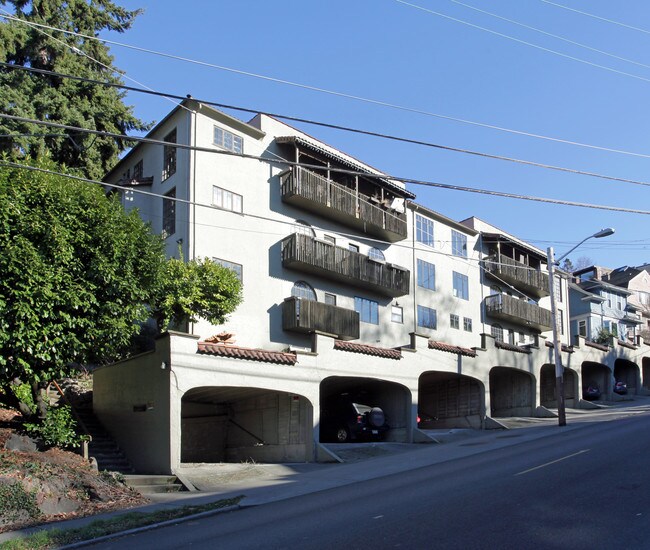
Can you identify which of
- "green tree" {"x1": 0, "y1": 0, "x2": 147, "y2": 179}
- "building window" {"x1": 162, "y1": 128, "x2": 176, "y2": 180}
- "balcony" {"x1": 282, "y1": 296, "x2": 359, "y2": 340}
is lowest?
"balcony" {"x1": 282, "y1": 296, "x2": 359, "y2": 340}

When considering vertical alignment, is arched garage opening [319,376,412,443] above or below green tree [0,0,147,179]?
below

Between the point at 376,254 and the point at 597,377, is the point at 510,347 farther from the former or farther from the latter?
the point at 597,377

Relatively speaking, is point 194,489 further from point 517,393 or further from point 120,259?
point 517,393

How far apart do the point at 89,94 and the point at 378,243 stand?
17.4m

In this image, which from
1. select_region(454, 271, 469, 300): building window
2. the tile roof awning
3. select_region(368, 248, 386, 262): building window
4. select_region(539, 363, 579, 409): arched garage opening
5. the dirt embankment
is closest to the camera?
the dirt embankment

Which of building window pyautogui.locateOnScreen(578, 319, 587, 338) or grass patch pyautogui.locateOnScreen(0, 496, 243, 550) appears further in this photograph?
building window pyautogui.locateOnScreen(578, 319, 587, 338)

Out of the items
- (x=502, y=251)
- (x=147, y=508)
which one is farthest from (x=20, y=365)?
(x=502, y=251)

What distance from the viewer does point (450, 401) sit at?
31797 millimetres

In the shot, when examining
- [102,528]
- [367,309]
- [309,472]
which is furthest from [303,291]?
[102,528]

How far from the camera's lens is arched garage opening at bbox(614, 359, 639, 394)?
47.9 meters

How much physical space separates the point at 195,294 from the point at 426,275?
57.0 ft

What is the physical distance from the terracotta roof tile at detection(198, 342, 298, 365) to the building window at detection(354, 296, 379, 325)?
10.4 meters

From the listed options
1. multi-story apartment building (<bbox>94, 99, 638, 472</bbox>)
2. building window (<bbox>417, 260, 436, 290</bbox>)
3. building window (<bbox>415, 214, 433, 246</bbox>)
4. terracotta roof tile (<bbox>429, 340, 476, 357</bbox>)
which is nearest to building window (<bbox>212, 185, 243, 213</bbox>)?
multi-story apartment building (<bbox>94, 99, 638, 472</bbox>)

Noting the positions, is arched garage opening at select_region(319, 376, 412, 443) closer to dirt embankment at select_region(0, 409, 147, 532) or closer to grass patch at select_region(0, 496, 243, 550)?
dirt embankment at select_region(0, 409, 147, 532)
